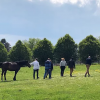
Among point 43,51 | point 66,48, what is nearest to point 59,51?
point 66,48

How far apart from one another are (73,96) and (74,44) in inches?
2152

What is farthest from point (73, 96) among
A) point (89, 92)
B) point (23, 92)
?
point (23, 92)

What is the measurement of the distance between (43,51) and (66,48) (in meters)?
8.47

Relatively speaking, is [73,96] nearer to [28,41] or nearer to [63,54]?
[63,54]

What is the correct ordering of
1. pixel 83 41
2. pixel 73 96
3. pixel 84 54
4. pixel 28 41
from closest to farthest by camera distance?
pixel 73 96
pixel 84 54
pixel 83 41
pixel 28 41

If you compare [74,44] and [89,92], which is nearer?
[89,92]

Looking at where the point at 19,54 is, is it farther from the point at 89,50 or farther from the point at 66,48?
the point at 89,50

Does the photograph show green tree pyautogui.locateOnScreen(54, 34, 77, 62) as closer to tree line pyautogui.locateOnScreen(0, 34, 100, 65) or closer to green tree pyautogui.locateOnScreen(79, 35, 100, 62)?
tree line pyautogui.locateOnScreen(0, 34, 100, 65)

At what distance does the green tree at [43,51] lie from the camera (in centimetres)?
6225

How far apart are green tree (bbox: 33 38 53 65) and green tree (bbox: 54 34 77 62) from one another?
247 cm

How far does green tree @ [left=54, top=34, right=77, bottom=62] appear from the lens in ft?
203

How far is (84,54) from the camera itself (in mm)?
61719

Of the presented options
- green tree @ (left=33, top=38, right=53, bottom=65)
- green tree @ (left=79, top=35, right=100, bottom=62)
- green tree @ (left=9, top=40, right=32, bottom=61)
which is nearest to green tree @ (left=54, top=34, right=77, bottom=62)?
green tree @ (left=33, top=38, right=53, bottom=65)

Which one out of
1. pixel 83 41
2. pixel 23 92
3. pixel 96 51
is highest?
pixel 83 41
